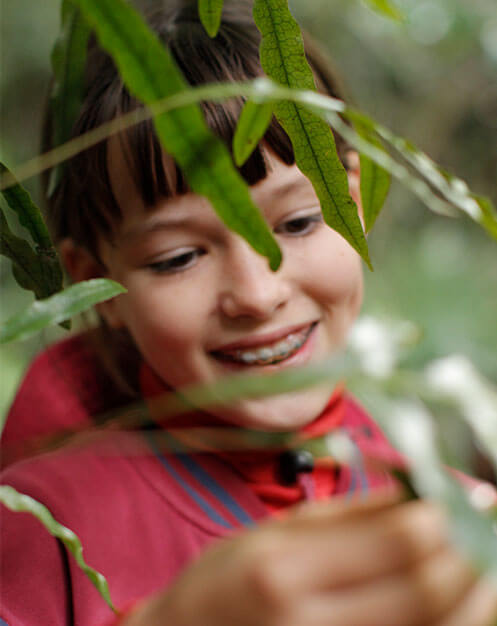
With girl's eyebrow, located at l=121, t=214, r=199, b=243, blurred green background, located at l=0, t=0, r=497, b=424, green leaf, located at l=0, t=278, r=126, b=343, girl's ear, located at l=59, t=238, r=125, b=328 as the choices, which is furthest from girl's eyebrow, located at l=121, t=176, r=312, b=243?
blurred green background, located at l=0, t=0, r=497, b=424

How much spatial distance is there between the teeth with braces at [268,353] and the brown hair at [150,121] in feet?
0.49

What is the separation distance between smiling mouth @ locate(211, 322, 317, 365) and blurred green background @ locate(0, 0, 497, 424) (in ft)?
6.71

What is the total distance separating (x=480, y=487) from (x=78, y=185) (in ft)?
1.72

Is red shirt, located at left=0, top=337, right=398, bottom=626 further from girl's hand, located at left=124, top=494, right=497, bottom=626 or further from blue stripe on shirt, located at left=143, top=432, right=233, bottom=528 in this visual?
girl's hand, located at left=124, top=494, right=497, bottom=626

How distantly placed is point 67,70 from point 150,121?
0.26 ft

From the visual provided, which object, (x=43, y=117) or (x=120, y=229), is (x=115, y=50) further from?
(x=43, y=117)

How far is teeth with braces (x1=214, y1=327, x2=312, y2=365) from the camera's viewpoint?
2.09ft

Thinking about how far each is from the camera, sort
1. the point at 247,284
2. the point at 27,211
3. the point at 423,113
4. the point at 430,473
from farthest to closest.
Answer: the point at 423,113
the point at 247,284
the point at 27,211
the point at 430,473

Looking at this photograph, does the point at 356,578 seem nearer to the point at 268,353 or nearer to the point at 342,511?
the point at 342,511

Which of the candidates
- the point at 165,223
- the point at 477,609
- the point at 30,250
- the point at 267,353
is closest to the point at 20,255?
the point at 30,250

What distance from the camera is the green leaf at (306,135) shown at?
401mm

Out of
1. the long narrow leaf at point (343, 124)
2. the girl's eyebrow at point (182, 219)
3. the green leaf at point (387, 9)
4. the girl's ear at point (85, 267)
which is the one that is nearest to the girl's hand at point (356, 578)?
the long narrow leaf at point (343, 124)

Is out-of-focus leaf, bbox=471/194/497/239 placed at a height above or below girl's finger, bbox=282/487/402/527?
above

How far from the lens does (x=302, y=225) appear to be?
24.5 inches
